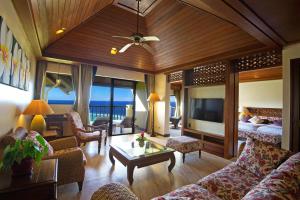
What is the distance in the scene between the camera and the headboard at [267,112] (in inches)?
231

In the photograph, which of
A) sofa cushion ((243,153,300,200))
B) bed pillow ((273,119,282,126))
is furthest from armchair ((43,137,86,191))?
bed pillow ((273,119,282,126))

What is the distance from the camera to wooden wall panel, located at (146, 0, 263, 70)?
3.33m

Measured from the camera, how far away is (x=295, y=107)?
9.75 feet

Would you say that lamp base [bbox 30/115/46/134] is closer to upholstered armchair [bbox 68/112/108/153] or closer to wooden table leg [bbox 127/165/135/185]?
upholstered armchair [bbox 68/112/108/153]

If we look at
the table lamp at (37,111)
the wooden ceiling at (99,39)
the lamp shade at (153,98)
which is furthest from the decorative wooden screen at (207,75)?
the table lamp at (37,111)

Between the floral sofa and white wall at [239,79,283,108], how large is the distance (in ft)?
16.6

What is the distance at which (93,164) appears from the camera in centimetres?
322

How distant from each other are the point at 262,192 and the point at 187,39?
3.75 m

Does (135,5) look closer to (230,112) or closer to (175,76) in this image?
(175,76)

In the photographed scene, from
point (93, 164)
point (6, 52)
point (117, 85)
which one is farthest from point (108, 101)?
point (6, 52)

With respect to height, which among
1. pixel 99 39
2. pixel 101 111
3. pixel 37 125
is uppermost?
pixel 99 39

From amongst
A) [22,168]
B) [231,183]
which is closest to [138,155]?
[231,183]

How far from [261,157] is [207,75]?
3000mm

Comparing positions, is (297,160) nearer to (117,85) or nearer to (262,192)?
(262,192)
